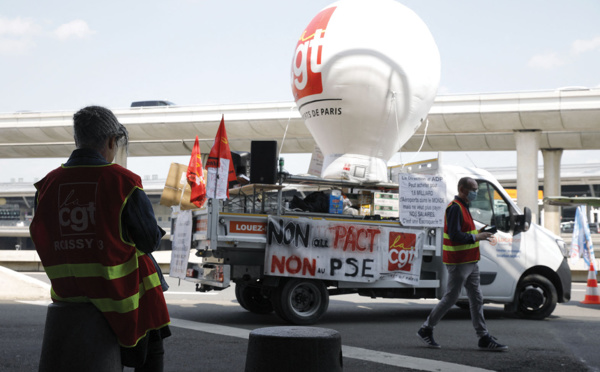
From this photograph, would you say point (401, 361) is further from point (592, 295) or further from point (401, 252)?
point (592, 295)

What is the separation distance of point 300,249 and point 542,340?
332cm

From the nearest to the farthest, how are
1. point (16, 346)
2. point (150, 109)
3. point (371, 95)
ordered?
point (16, 346) → point (371, 95) → point (150, 109)

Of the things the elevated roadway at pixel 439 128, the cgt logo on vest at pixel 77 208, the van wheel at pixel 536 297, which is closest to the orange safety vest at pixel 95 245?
the cgt logo on vest at pixel 77 208

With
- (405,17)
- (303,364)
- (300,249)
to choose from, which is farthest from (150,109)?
(303,364)

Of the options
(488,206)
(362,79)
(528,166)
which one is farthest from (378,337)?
(528,166)

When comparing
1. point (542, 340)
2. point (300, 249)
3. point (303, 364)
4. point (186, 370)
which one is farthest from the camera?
point (300, 249)

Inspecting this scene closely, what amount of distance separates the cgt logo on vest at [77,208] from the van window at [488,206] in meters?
8.87

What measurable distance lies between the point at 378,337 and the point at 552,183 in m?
33.1

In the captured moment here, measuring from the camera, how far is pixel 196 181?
11.7m

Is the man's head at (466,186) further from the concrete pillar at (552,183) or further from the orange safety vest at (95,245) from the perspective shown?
the concrete pillar at (552,183)

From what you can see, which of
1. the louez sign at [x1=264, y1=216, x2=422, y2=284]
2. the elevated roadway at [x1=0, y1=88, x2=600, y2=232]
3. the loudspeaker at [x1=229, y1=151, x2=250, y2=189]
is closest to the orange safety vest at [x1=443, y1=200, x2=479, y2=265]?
the louez sign at [x1=264, y1=216, x2=422, y2=284]

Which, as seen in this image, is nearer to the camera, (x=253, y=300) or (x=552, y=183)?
(x=253, y=300)

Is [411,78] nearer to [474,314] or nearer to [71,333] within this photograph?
[474,314]

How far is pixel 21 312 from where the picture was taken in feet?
34.8
